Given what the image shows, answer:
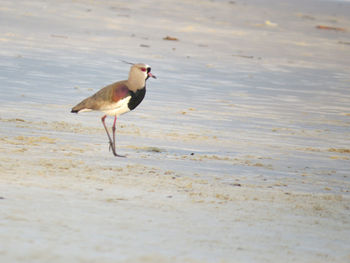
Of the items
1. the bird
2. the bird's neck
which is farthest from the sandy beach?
the bird's neck

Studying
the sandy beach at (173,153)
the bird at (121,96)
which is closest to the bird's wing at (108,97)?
the bird at (121,96)

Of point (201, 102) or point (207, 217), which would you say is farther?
point (201, 102)

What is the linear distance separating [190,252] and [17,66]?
8.41 meters

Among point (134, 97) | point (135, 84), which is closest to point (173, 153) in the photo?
point (134, 97)

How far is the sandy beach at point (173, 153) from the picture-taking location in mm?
4703

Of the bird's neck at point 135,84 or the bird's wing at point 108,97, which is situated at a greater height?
the bird's neck at point 135,84

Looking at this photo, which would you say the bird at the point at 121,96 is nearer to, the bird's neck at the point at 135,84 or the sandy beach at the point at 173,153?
the bird's neck at the point at 135,84

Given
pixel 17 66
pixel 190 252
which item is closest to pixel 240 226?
pixel 190 252

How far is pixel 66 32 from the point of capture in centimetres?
1731

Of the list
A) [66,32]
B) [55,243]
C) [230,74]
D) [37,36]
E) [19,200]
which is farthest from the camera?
[66,32]

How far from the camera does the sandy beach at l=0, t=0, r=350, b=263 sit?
4703mm

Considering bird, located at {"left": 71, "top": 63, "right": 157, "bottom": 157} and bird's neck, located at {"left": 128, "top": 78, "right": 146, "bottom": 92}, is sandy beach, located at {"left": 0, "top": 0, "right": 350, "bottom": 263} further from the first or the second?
bird's neck, located at {"left": 128, "top": 78, "right": 146, "bottom": 92}

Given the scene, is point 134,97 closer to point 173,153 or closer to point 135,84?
point 135,84

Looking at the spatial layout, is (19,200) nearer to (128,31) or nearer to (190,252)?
(190,252)
